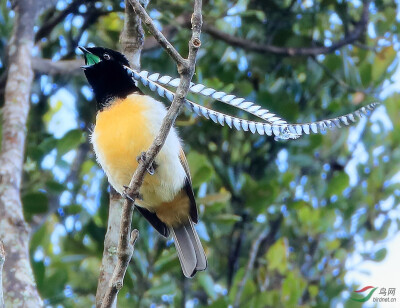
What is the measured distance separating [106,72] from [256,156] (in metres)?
1.69

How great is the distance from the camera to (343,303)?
5594mm

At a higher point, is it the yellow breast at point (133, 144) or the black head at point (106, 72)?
the black head at point (106, 72)

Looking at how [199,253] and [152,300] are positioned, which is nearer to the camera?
[199,253]

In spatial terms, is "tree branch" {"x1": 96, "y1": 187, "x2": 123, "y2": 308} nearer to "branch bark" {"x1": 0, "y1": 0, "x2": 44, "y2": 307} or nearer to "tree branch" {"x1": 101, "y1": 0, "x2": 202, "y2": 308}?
"branch bark" {"x1": 0, "y1": 0, "x2": 44, "y2": 307}

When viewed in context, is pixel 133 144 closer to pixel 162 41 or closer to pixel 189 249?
pixel 189 249

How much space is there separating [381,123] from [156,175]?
2639 millimetres

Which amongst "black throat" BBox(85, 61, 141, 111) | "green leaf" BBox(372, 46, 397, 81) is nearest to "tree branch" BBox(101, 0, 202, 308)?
"black throat" BBox(85, 61, 141, 111)

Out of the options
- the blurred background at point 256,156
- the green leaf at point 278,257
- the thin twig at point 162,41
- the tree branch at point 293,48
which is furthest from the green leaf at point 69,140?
the thin twig at point 162,41

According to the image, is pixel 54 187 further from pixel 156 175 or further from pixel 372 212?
pixel 372 212

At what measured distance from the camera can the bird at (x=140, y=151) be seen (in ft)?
12.9

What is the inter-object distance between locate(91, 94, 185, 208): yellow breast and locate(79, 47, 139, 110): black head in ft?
0.53

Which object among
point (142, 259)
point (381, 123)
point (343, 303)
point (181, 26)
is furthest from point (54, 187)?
point (381, 123)

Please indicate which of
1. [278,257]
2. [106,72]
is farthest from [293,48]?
[106,72]

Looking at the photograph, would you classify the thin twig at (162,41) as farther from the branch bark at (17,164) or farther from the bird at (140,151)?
the branch bark at (17,164)
